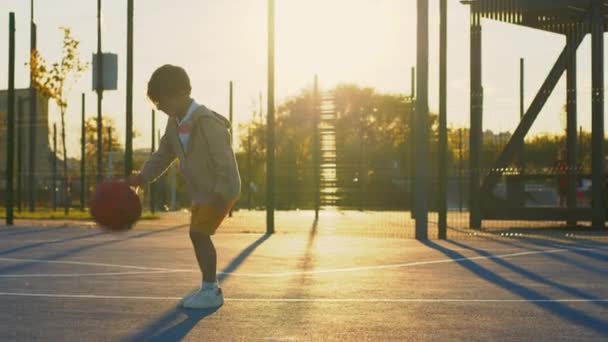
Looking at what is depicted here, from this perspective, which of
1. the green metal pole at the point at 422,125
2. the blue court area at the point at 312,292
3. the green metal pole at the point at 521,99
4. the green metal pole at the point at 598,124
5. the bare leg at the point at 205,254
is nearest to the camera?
the blue court area at the point at 312,292

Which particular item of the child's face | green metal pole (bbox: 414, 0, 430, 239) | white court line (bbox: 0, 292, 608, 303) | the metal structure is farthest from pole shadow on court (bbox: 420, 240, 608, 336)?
the metal structure

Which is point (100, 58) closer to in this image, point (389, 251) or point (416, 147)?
point (416, 147)

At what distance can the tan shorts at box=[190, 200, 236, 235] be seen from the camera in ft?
26.6

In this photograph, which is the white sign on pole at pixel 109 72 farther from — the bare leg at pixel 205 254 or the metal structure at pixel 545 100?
the bare leg at pixel 205 254

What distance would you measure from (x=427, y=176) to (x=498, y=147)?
5123 mm

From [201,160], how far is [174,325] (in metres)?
1.34

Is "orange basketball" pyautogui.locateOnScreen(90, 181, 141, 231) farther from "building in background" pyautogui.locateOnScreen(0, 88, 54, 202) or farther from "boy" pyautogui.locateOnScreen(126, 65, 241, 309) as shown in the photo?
"building in background" pyautogui.locateOnScreen(0, 88, 54, 202)

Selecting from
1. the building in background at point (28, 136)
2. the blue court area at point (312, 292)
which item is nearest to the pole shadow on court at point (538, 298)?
the blue court area at point (312, 292)

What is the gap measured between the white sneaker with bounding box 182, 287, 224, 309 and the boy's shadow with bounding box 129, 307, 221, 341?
0.17 ft

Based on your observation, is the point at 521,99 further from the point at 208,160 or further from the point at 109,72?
the point at 208,160

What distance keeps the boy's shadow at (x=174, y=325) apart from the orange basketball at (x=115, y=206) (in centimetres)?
84

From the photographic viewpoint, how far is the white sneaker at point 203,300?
807cm

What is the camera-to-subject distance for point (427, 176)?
18953 millimetres

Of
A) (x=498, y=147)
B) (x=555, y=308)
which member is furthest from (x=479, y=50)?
(x=555, y=308)
